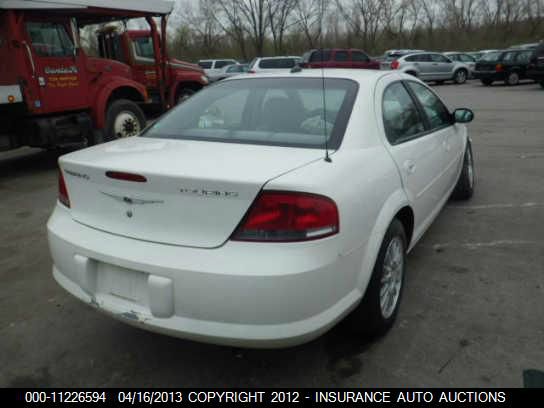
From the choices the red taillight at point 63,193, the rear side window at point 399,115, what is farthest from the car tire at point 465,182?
the red taillight at point 63,193

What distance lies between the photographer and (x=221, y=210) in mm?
2045

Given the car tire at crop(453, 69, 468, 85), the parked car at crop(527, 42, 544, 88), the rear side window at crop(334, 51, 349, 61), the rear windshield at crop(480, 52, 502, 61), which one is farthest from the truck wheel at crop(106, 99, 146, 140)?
the car tire at crop(453, 69, 468, 85)

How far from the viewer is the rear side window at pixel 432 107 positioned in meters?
3.74

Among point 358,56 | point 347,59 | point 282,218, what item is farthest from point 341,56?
point 282,218

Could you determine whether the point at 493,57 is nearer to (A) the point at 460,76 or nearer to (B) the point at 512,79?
(B) the point at 512,79

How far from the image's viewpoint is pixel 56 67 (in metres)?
7.34

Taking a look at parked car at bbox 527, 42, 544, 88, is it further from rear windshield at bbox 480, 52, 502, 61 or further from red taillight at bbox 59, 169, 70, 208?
red taillight at bbox 59, 169, 70, 208

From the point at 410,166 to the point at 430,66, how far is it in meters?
23.1

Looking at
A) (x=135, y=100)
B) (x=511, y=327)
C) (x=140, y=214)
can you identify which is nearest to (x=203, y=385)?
(x=140, y=214)

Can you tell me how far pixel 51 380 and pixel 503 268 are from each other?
313cm

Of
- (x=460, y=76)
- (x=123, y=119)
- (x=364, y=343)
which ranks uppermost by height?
(x=123, y=119)

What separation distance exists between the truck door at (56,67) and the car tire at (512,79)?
1927cm

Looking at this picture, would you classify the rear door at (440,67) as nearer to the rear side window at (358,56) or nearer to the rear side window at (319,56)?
the rear side window at (358,56)

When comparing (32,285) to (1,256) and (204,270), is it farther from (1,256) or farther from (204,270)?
(204,270)
